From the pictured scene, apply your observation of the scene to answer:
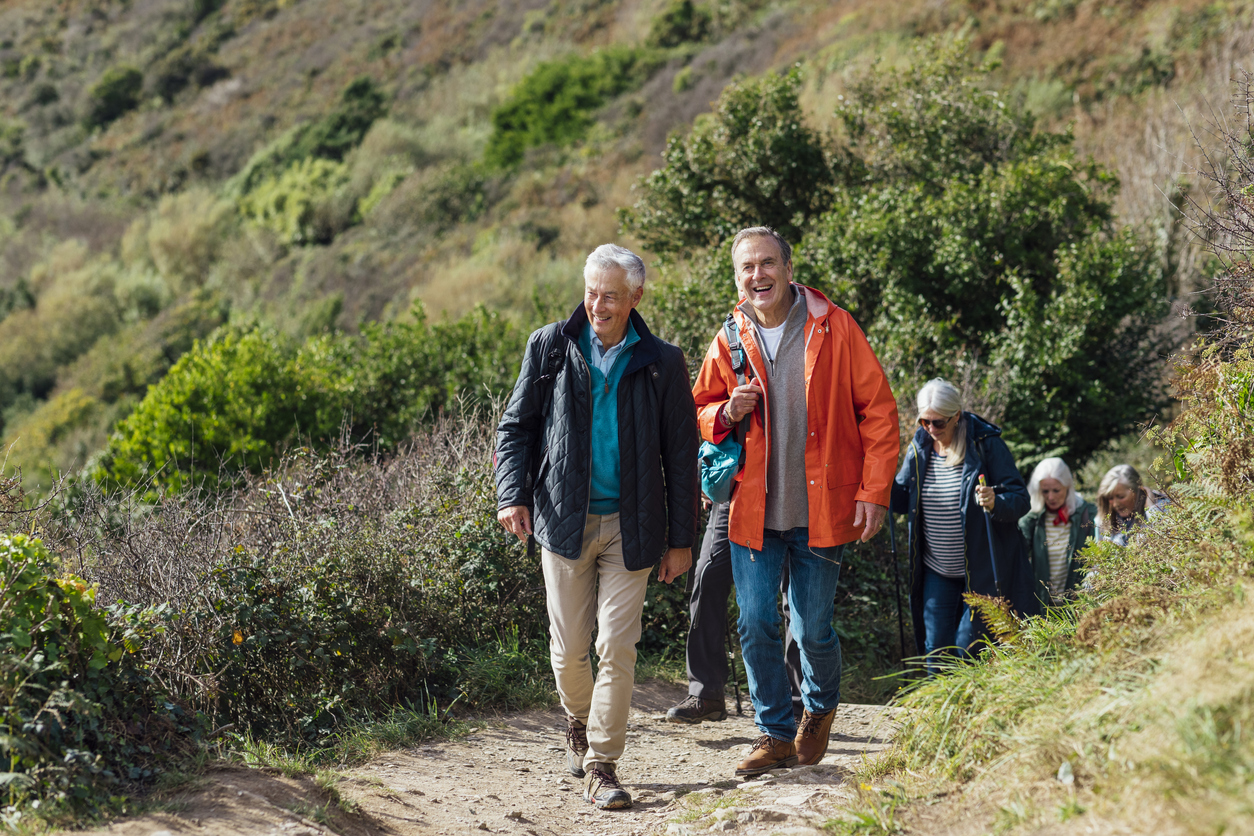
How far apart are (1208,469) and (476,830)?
2.98 m

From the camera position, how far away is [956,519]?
514 cm

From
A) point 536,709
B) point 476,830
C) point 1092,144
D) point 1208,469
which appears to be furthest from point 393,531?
point 1092,144

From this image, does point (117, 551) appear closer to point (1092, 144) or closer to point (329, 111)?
point (1092, 144)

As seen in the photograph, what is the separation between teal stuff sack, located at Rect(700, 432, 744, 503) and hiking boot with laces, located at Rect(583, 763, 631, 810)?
1154 millimetres

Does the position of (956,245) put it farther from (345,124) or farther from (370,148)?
(345,124)

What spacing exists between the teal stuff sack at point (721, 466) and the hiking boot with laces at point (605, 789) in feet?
3.79

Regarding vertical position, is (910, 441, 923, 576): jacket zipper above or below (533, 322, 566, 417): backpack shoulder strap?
below

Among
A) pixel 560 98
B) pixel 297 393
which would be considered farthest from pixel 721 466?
pixel 560 98

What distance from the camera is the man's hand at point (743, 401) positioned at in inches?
147

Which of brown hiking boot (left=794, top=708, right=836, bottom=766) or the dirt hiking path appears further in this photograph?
brown hiking boot (left=794, top=708, right=836, bottom=766)

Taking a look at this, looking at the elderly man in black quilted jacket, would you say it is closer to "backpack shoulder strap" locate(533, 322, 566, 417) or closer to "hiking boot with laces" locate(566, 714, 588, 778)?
"backpack shoulder strap" locate(533, 322, 566, 417)

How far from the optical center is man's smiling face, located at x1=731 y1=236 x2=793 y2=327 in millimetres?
3797

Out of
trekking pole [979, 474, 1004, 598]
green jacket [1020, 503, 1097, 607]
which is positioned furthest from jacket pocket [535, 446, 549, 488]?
green jacket [1020, 503, 1097, 607]

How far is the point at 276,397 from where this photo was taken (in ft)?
32.3
